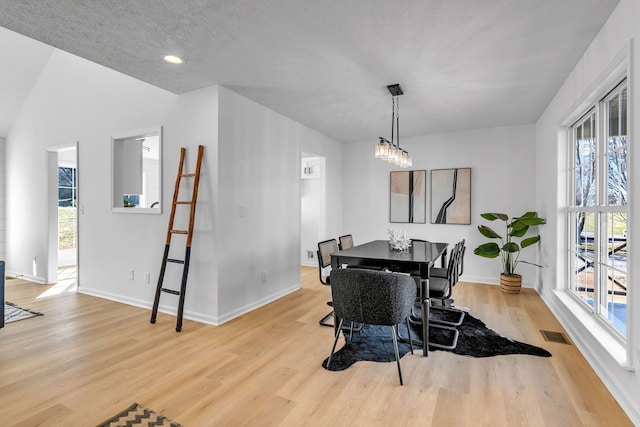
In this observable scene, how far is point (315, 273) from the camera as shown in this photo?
569 cm

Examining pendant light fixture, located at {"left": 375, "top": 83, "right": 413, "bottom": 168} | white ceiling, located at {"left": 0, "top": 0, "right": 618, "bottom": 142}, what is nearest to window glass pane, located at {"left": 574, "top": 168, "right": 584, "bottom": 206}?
white ceiling, located at {"left": 0, "top": 0, "right": 618, "bottom": 142}

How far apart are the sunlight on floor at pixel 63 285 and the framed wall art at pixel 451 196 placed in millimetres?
5430

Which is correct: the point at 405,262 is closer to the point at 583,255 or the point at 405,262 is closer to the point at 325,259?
the point at 325,259

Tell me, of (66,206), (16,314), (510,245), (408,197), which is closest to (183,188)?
(16,314)

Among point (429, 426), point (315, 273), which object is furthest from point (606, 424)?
point (315, 273)

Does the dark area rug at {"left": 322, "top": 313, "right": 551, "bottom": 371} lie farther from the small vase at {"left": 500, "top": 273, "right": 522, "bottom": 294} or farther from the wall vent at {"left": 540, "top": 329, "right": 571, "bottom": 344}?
the small vase at {"left": 500, "top": 273, "right": 522, "bottom": 294}

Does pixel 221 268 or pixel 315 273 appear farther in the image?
pixel 315 273

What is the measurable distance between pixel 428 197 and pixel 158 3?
4.48 metres

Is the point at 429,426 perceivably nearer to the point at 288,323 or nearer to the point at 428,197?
the point at 288,323

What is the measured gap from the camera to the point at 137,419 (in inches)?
70.1

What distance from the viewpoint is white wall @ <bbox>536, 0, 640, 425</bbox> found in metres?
1.78

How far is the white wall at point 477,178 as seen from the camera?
476 cm

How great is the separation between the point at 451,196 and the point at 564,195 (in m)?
1.75

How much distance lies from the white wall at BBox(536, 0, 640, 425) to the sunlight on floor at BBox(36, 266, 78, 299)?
5.73 meters
